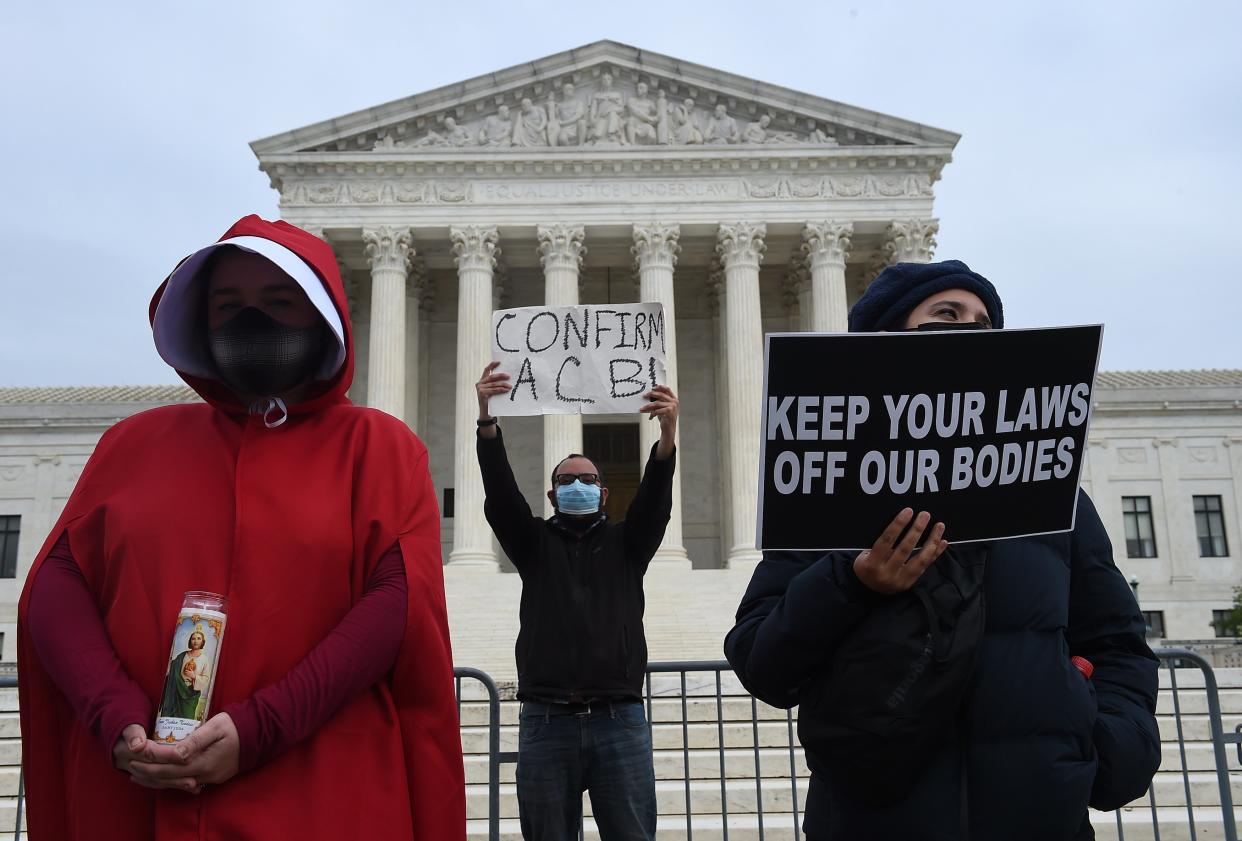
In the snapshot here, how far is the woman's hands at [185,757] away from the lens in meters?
2.60

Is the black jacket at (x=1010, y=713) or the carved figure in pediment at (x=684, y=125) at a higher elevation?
the carved figure in pediment at (x=684, y=125)

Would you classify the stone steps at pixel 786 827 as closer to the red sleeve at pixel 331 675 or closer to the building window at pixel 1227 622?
the red sleeve at pixel 331 675

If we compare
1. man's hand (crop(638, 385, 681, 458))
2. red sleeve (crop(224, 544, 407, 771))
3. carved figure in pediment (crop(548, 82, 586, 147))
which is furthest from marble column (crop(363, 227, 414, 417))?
red sleeve (crop(224, 544, 407, 771))

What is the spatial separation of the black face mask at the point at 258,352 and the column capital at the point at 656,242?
2725 cm

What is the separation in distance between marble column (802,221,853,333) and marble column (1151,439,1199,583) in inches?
654

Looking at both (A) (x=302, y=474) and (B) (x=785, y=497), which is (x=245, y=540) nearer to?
(A) (x=302, y=474)

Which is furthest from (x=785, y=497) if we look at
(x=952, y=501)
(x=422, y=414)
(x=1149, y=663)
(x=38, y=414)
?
(x=38, y=414)

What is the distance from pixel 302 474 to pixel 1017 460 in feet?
6.95

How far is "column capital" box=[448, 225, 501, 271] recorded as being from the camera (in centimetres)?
3008

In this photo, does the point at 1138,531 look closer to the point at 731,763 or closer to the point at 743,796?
the point at 731,763

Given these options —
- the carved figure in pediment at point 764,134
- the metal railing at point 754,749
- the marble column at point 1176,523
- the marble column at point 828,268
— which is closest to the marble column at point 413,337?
the carved figure in pediment at point 764,134

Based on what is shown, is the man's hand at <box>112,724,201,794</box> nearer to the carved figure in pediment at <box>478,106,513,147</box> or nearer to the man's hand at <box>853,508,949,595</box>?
the man's hand at <box>853,508,949,595</box>

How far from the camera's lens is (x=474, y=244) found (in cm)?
3014

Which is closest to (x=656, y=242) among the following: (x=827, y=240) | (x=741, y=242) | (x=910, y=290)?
(x=741, y=242)
